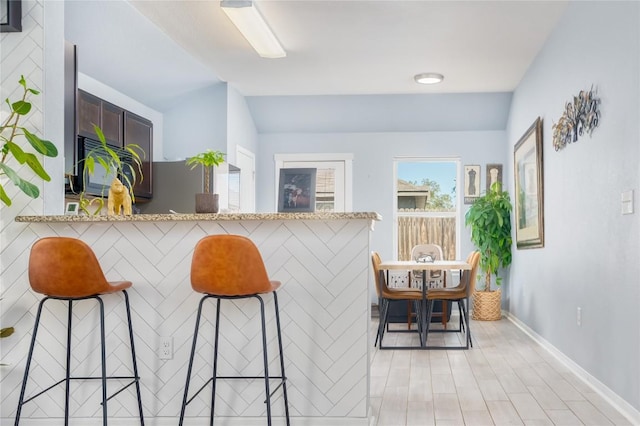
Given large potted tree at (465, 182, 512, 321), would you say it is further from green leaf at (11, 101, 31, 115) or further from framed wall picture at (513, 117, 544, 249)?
green leaf at (11, 101, 31, 115)

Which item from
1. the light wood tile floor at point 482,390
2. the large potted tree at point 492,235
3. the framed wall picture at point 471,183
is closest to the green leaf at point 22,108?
the light wood tile floor at point 482,390

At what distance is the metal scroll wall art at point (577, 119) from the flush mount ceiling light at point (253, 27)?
2.23 m

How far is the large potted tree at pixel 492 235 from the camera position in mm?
7324

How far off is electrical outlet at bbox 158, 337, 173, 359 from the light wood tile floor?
1104mm

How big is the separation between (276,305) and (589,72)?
8.37ft

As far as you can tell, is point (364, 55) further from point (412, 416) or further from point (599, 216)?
point (412, 416)

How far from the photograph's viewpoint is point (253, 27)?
4832 millimetres

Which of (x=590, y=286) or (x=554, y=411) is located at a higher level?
(x=590, y=286)

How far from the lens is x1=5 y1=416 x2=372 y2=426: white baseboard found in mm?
3246

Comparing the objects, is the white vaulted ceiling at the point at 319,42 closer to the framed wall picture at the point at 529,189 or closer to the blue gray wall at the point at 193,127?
the blue gray wall at the point at 193,127

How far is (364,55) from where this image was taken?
5.98 metres

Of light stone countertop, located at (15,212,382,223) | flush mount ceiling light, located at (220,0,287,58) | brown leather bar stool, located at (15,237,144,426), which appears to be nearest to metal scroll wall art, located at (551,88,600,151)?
light stone countertop, located at (15,212,382,223)

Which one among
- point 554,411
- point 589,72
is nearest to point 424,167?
point 589,72

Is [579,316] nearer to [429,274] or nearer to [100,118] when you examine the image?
[429,274]
